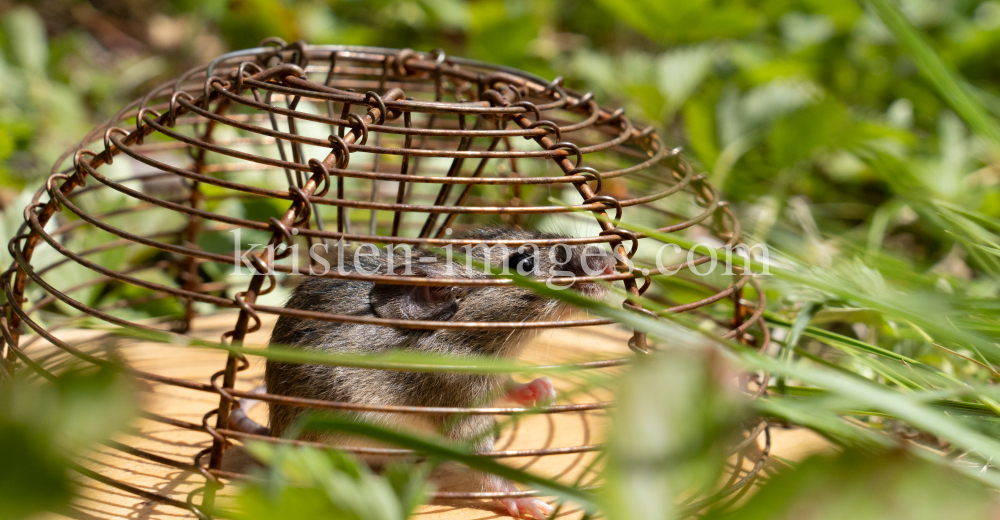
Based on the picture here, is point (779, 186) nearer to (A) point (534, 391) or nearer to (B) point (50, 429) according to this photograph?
(A) point (534, 391)

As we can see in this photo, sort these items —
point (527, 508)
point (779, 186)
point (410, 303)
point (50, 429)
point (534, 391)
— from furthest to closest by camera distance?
point (779, 186), point (534, 391), point (410, 303), point (527, 508), point (50, 429)

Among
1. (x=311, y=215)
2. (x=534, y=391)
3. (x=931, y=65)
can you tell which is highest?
(x=931, y=65)

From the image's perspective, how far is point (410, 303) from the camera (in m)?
Answer: 2.25

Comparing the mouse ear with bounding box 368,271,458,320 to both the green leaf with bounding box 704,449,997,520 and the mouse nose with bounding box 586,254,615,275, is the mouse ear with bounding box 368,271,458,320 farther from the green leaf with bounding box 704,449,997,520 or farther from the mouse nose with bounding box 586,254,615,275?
the green leaf with bounding box 704,449,997,520

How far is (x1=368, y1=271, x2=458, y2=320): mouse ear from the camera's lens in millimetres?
2213

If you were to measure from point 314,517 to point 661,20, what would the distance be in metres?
4.57

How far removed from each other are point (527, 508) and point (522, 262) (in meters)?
0.73

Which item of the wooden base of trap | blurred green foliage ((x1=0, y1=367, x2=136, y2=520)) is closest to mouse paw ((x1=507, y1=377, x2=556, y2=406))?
the wooden base of trap

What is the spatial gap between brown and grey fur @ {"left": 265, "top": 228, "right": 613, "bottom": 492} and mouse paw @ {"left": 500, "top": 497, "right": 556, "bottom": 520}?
210mm

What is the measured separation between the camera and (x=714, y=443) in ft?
3.10

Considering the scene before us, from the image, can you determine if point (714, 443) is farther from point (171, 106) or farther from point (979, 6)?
point (979, 6)

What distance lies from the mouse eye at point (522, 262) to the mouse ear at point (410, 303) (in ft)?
0.72

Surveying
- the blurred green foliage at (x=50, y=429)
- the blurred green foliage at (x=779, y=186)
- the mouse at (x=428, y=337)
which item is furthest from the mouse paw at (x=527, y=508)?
the blurred green foliage at (x=50, y=429)

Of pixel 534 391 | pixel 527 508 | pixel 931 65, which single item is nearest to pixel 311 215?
pixel 534 391
